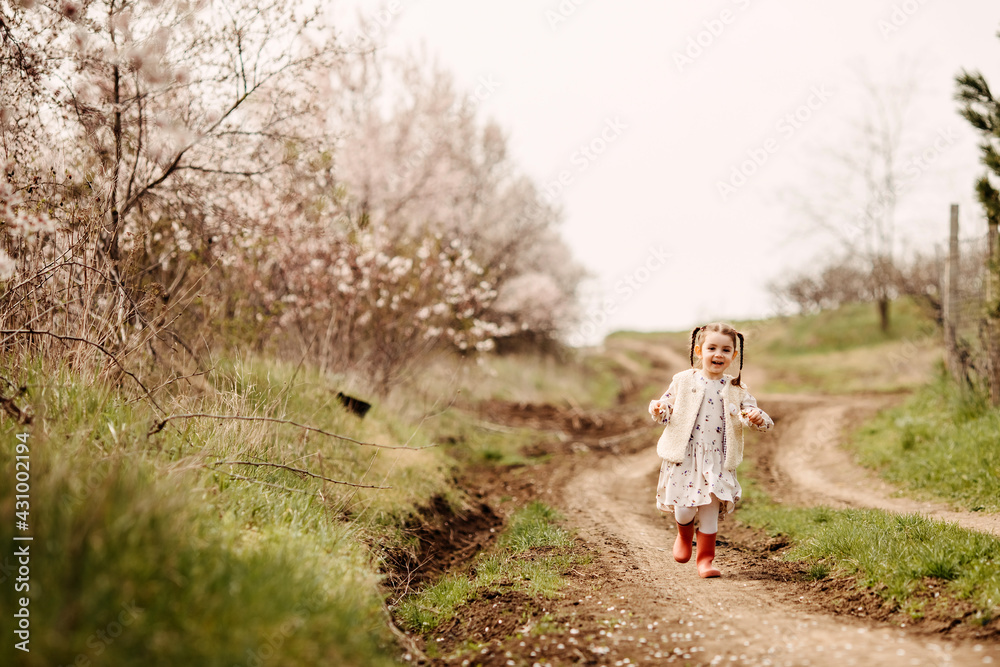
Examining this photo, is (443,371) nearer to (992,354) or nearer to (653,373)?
(992,354)

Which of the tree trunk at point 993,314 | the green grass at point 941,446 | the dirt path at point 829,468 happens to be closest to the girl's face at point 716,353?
the dirt path at point 829,468

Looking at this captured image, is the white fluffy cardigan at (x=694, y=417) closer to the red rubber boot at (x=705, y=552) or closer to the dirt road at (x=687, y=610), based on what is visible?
the red rubber boot at (x=705, y=552)

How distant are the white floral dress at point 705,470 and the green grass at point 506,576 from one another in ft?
3.33

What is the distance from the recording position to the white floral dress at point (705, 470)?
5.07 m

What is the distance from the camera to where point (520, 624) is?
13.3 ft

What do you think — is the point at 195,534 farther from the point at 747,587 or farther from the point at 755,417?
the point at 755,417

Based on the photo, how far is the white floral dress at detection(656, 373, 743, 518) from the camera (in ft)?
16.6

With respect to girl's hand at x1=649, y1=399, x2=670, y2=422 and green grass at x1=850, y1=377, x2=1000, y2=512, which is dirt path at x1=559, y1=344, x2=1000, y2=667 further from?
girl's hand at x1=649, y1=399, x2=670, y2=422

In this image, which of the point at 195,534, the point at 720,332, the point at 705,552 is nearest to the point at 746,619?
the point at 705,552

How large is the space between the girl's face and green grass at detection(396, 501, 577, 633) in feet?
6.21

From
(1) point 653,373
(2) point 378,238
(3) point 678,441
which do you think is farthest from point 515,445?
(1) point 653,373

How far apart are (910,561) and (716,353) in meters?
1.88

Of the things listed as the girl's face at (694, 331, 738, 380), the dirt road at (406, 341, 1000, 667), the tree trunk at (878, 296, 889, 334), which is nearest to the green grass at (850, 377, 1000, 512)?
the dirt road at (406, 341, 1000, 667)

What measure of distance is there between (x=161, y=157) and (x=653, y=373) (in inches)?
941
